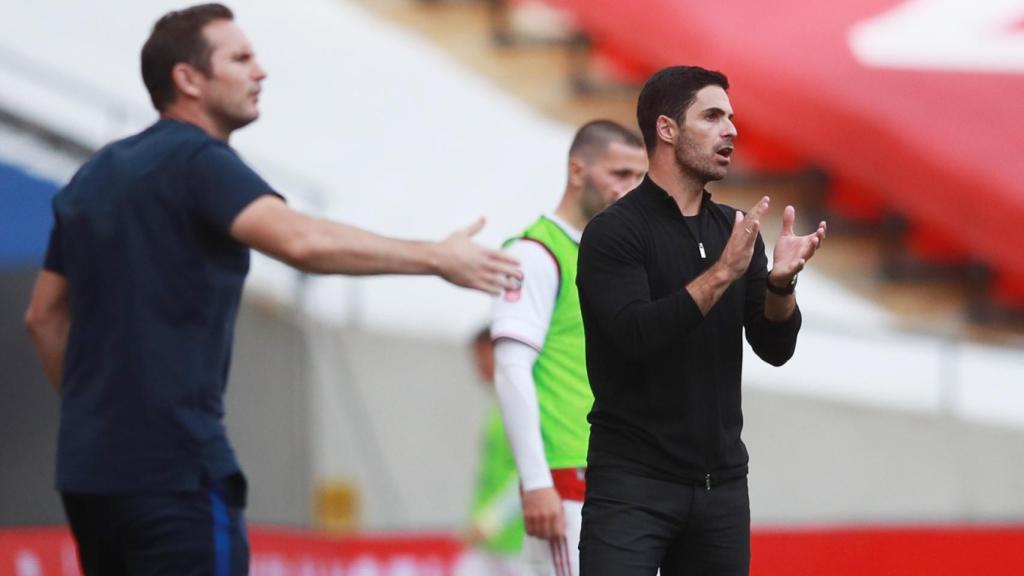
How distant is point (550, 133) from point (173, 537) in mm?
8784

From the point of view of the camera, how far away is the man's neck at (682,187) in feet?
14.8

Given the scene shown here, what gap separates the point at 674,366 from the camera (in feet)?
14.2

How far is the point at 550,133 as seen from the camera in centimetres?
1286

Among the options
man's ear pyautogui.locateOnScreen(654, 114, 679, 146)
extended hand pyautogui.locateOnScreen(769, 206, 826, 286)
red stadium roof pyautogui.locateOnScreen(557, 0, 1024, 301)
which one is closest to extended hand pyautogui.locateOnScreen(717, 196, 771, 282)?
extended hand pyautogui.locateOnScreen(769, 206, 826, 286)

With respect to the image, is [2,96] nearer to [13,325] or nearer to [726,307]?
[13,325]

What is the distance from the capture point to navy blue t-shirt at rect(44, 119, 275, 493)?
4305 mm

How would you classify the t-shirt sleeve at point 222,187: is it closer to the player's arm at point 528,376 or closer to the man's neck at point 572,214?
the player's arm at point 528,376

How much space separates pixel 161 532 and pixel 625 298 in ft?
3.96

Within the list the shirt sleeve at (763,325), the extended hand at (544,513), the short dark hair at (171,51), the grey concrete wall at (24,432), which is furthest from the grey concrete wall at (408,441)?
the shirt sleeve at (763,325)

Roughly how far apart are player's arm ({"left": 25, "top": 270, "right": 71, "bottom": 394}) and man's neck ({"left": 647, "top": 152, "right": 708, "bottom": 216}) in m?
1.53

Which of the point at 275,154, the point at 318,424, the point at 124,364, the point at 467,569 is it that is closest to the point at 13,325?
the point at 318,424

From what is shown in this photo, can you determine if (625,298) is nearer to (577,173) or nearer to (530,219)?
(577,173)

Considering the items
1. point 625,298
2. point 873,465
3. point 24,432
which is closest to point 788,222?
point 625,298

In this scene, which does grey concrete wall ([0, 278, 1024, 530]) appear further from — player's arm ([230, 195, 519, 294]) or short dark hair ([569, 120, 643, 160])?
player's arm ([230, 195, 519, 294])
